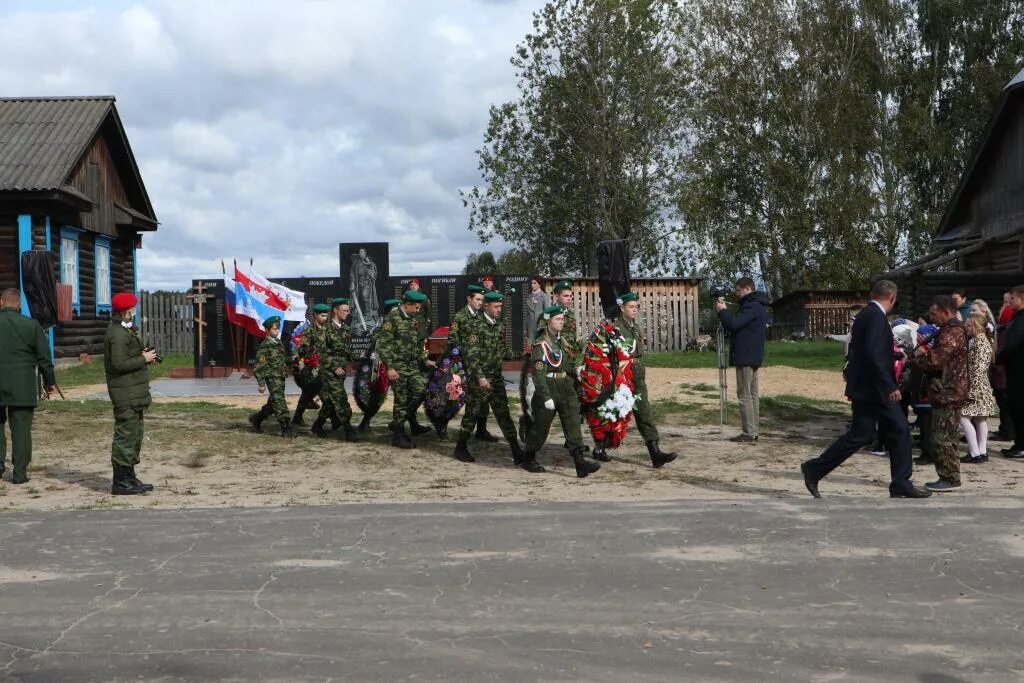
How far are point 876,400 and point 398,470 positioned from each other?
479cm

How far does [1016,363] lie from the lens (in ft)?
38.6

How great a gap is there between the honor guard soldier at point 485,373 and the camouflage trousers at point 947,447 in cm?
411

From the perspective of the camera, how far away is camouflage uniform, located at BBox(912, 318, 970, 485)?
9773mm

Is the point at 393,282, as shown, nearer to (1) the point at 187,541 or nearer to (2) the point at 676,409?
(2) the point at 676,409

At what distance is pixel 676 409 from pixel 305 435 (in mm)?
5679

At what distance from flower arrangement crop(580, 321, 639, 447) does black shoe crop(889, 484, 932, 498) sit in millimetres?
2860

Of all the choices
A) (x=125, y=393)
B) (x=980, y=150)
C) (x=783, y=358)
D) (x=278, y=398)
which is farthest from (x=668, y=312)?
(x=125, y=393)

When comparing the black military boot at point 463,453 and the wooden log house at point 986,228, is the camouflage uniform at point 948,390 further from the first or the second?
the wooden log house at point 986,228

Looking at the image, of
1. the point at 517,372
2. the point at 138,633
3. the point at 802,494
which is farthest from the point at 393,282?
the point at 138,633

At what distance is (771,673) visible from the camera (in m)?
4.93

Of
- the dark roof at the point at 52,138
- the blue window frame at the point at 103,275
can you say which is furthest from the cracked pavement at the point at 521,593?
the blue window frame at the point at 103,275

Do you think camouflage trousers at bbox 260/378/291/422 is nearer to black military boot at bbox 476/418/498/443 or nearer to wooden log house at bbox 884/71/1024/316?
black military boot at bbox 476/418/498/443

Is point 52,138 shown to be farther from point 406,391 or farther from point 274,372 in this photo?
point 406,391

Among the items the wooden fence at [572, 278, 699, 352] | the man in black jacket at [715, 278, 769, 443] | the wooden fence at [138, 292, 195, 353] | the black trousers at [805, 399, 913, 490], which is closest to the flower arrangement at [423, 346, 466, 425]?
the man in black jacket at [715, 278, 769, 443]
